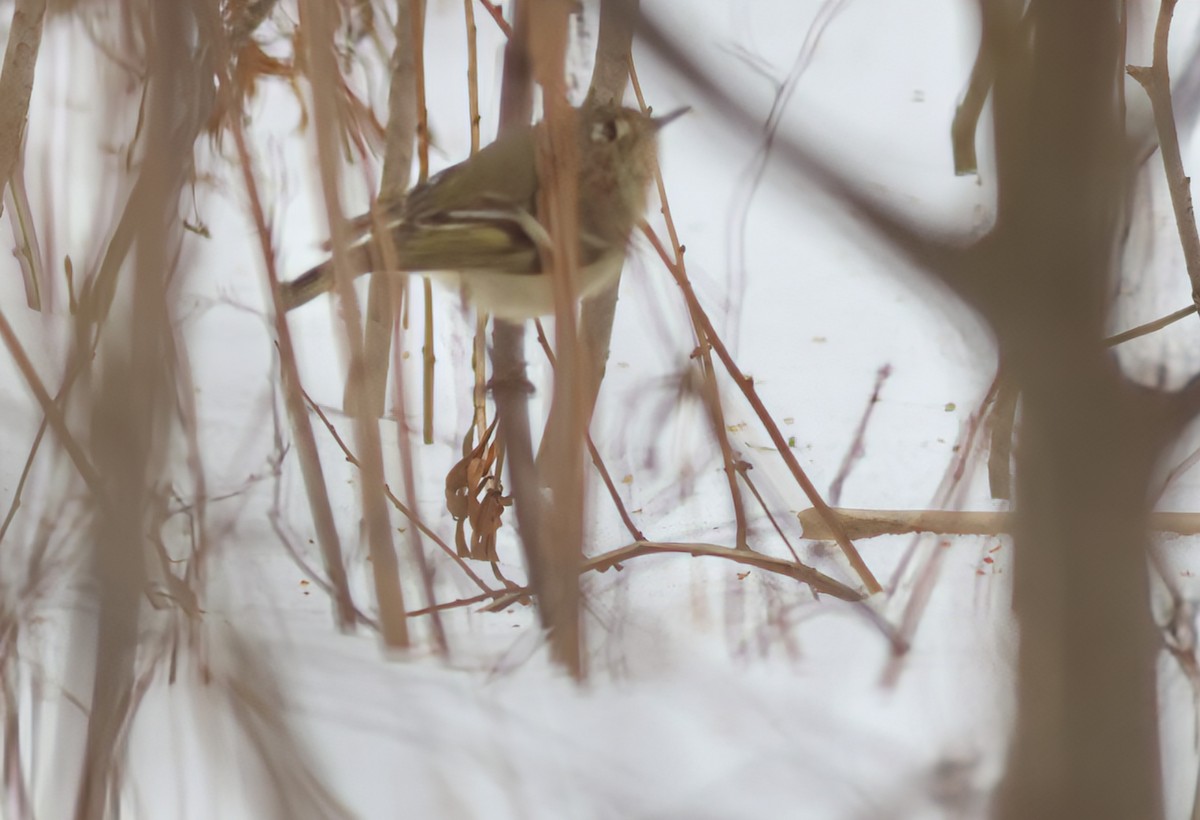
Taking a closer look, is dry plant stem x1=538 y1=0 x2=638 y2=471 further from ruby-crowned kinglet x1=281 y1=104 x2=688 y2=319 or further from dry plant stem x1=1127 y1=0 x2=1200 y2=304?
dry plant stem x1=1127 y1=0 x2=1200 y2=304

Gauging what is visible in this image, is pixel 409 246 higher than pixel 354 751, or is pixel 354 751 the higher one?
pixel 409 246

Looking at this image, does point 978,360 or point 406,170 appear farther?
point 406,170

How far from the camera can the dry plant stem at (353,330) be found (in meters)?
0.25

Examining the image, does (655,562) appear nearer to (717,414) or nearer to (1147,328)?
(717,414)

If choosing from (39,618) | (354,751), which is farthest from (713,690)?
(39,618)

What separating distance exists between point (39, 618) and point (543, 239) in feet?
0.66

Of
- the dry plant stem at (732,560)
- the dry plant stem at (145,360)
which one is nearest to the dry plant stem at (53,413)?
the dry plant stem at (145,360)

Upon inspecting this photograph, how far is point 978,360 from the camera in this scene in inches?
8.3

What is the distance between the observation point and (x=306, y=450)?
11.7 inches

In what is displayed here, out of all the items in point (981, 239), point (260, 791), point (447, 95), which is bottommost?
point (260, 791)

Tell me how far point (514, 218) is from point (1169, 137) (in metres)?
0.17

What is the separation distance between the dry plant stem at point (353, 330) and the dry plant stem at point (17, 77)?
0.51 ft

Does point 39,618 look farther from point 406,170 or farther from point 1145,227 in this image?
point 1145,227

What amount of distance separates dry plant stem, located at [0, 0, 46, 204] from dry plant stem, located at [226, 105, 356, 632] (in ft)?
0.45
